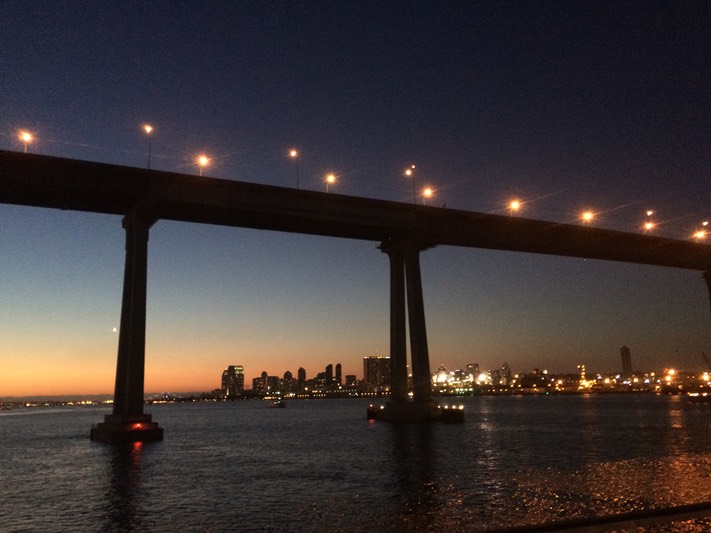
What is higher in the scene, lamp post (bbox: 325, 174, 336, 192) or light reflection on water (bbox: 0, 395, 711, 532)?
lamp post (bbox: 325, 174, 336, 192)

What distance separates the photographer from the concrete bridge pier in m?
66.7

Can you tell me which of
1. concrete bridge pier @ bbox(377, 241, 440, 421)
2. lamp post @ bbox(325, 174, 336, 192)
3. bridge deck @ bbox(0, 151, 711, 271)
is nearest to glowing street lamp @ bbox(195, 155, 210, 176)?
bridge deck @ bbox(0, 151, 711, 271)

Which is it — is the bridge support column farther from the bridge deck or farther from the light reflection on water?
the bridge deck

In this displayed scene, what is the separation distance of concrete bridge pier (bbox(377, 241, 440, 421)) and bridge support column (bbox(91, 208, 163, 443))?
28297 mm

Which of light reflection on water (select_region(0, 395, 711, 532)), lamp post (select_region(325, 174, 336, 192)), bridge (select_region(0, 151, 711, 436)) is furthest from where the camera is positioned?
lamp post (select_region(325, 174, 336, 192))

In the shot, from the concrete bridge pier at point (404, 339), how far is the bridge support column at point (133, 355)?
28.3 metres

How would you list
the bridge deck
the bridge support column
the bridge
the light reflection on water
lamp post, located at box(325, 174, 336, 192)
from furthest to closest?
lamp post, located at box(325, 174, 336, 192) → the bridge deck → the bridge → the bridge support column → the light reflection on water

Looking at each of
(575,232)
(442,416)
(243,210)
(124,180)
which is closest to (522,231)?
(575,232)

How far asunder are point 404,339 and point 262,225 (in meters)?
21.8

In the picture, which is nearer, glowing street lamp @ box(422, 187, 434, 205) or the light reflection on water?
the light reflection on water

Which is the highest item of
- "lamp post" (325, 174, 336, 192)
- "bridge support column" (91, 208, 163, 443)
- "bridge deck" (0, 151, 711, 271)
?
"lamp post" (325, 174, 336, 192)

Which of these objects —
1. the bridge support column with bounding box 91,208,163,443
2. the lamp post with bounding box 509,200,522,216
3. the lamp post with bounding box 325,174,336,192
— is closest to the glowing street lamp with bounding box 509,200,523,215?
the lamp post with bounding box 509,200,522,216

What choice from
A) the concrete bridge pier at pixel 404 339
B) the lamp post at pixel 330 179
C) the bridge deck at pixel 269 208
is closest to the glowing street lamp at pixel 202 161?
the bridge deck at pixel 269 208

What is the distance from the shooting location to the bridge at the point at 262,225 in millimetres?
49500
